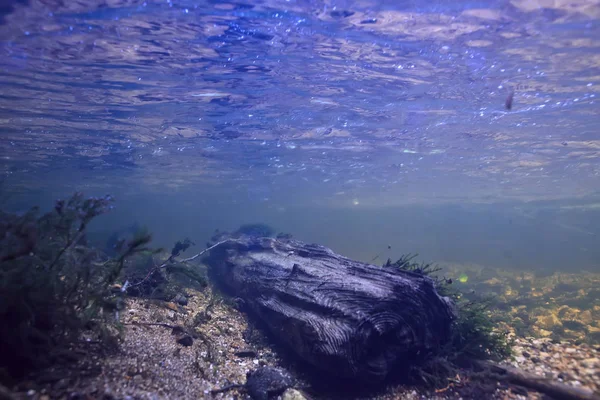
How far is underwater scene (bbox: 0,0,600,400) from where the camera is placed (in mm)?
4906

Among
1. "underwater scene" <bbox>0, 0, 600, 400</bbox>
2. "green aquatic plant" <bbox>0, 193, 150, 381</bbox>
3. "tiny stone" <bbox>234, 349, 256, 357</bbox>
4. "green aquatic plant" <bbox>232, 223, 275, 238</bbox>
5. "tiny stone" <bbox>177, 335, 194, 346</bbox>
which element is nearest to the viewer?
"green aquatic plant" <bbox>0, 193, 150, 381</bbox>

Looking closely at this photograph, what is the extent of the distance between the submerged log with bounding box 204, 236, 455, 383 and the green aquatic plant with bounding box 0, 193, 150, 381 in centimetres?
367

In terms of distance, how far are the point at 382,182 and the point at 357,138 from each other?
20.8 meters

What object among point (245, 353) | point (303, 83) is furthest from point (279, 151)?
point (245, 353)

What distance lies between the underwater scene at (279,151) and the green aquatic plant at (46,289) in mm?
33

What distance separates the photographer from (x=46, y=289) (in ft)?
14.4

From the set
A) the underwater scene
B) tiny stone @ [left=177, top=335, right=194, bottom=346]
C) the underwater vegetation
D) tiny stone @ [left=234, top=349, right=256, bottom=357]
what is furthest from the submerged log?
the underwater vegetation

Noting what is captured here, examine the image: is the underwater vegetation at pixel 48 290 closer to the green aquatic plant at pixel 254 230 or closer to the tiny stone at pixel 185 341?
the tiny stone at pixel 185 341

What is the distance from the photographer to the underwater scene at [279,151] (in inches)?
193

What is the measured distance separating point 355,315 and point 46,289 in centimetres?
515

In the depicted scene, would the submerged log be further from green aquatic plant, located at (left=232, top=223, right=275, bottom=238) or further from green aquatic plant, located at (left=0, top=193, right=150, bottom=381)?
green aquatic plant, located at (left=232, top=223, right=275, bottom=238)

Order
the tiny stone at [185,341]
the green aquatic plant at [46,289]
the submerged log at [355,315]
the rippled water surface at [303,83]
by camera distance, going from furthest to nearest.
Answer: the rippled water surface at [303,83], the tiny stone at [185,341], the submerged log at [355,315], the green aquatic plant at [46,289]

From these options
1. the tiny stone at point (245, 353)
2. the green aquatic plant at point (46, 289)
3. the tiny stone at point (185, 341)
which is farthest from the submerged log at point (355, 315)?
the green aquatic plant at point (46, 289)

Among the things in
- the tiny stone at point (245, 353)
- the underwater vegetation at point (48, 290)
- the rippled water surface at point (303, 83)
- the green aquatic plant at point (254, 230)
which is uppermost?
the rippled water surface at point (303, 83)
